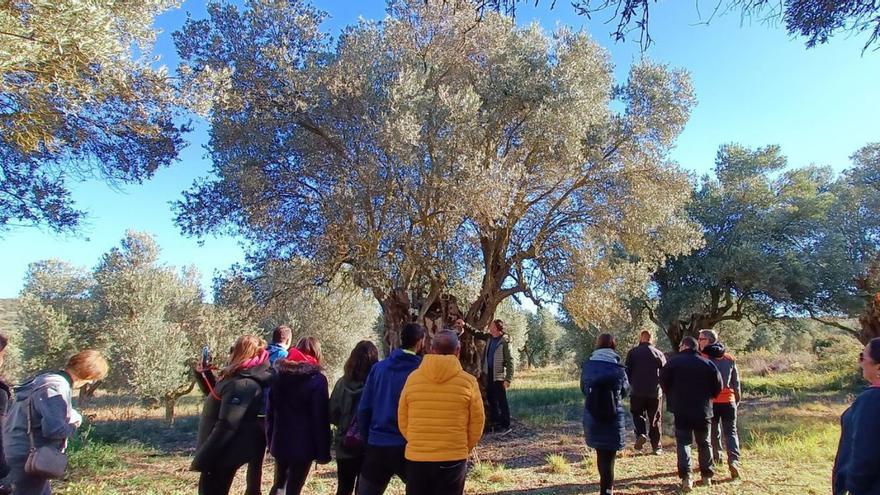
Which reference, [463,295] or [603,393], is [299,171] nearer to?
[463,295]

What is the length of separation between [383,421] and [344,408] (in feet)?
2.40

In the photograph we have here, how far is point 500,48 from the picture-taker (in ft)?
38.1

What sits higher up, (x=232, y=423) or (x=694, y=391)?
(x=232, y=423)

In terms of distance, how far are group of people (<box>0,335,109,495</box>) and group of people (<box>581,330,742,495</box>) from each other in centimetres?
493

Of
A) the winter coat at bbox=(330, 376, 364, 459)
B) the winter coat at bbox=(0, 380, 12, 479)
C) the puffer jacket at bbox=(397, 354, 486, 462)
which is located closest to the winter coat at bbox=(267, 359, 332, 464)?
the winter coat at bbox=(330, 376, 364, 459)

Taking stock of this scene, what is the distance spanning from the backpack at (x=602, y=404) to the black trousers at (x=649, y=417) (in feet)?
10.7

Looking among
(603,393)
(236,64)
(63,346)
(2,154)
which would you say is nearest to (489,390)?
(603,393)

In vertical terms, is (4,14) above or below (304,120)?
below

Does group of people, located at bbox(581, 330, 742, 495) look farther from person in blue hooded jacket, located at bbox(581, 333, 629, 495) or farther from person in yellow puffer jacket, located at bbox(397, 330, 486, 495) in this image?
person in yellow puffer jacket, located at bbox(397, 330, 486, 495)

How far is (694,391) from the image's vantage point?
6.54 metres

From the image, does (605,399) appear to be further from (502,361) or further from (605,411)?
(502,361)

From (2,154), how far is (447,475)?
7.82 m

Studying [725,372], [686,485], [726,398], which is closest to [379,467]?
[686,485]

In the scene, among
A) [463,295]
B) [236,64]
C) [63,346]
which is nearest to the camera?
[236,64]
